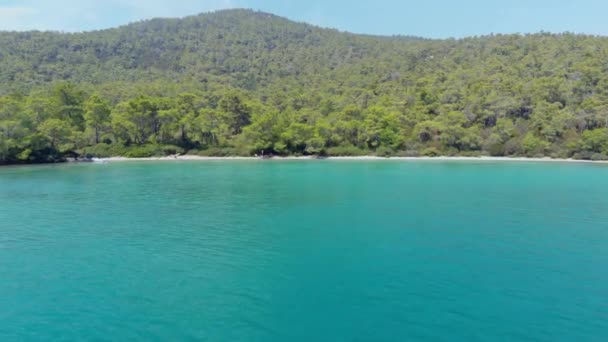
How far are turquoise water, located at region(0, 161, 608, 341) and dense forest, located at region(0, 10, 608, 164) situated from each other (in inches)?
1676

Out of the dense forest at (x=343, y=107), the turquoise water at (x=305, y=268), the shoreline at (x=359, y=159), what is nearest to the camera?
the turquoise water at (x=305, y=268)

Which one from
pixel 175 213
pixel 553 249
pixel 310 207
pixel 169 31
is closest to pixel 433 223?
pixel 553 249

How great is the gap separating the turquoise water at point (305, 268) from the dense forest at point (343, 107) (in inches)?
1676

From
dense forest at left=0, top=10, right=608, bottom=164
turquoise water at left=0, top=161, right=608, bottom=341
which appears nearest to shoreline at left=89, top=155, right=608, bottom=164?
dense forest at left=0, top=10, right=608, bottom=164

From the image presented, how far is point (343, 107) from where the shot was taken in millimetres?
87938

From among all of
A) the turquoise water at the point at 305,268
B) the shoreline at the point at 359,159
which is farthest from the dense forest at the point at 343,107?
the turquoise water at the point at 305,268

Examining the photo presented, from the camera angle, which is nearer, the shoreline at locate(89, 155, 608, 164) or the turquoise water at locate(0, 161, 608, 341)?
the turquoise water at locate(0, 161, 608, 341)

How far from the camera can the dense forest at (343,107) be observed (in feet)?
223

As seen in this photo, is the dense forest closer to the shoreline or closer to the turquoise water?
the shoreline

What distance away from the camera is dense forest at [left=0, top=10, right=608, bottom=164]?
6794 cm

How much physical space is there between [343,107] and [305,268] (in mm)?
76087

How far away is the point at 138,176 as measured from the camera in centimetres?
4344

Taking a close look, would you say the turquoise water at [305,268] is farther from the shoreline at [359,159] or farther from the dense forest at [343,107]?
the dense forest at [343,107]

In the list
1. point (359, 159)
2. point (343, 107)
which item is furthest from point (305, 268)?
point (343, 107)
